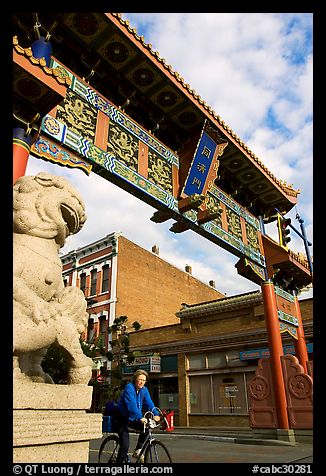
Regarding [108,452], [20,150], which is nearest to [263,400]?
[108,452]

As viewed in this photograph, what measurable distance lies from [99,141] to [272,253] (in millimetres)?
6459

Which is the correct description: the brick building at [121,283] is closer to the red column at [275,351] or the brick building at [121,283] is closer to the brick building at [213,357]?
the brick building at [213,357]

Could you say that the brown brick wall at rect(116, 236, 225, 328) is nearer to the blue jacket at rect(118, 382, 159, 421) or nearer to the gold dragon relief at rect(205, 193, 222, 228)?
the gold dragon relief at rect(205, 193, 222, 228)

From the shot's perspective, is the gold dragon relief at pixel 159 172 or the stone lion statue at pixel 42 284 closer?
the stone lion statue at pixel 42 284

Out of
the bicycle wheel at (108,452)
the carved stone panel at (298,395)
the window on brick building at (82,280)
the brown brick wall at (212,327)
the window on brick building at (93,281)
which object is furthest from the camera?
the window on brick building at (82,280)

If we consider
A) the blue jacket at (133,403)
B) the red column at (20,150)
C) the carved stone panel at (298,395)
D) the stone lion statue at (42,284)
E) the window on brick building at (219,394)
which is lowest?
the window on brick building at (219,394)

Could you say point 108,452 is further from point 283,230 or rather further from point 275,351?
point 283,230

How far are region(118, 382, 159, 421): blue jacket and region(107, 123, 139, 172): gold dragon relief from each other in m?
3.45

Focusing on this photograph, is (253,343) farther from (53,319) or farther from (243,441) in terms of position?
(53,319)

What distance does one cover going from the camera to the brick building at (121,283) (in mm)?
21391

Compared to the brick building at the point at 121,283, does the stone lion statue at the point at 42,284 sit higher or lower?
lower

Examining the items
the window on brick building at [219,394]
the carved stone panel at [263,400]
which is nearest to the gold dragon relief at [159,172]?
the carved stone panel at [263,400]

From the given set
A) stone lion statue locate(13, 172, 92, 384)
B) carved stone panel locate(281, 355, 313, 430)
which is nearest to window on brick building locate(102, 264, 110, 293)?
carved stone panel locate(281, 355, 313, 430)

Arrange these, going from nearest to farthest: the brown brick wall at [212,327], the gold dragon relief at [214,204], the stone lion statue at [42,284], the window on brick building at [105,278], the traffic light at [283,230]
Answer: the stone lion statue at [42,284]
the gold dragon relief at [214,204]
the traffic light at [283,230]
the brown brick wall at [212,327]
the window on brick building at [105,278]
